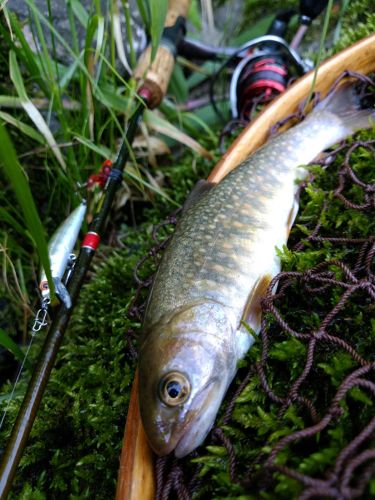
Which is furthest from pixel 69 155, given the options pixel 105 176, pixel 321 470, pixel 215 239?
pixel 321 470

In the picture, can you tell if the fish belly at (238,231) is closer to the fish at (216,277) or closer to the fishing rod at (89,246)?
the fish at (216,277)

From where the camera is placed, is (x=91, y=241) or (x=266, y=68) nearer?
Answer: (x=91, y=241)

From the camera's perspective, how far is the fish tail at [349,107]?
186 centimetres

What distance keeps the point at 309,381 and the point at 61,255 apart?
1000 mm

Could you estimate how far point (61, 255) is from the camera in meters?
1.57

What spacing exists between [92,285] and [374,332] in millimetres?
1385

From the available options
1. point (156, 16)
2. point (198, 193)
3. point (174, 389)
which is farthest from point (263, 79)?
point (174, 389)

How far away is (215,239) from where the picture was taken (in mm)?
1511

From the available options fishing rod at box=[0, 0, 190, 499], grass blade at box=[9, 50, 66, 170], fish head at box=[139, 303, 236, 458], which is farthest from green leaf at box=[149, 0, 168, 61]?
fish head at box=[139, 303, 236, 458]

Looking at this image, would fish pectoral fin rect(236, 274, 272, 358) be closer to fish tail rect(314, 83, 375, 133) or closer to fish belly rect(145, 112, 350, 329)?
fish belly rect(145, 112, 350, 329)

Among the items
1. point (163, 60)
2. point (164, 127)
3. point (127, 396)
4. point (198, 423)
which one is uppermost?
point (163, 60)

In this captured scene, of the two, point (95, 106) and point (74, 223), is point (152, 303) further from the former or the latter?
point (95, 106)

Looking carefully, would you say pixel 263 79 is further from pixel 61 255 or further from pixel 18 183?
pixel 18 183

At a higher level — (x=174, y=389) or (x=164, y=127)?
(x=164, y=127)
